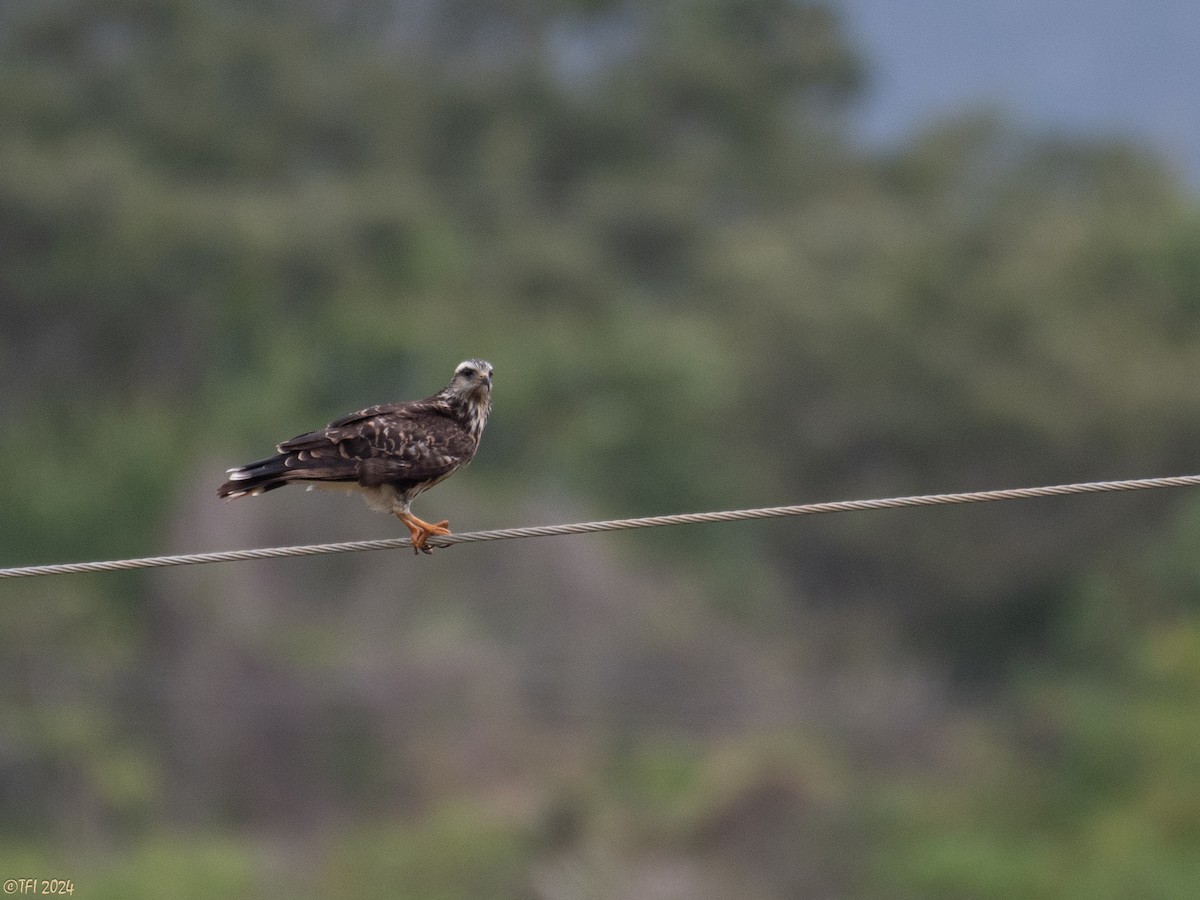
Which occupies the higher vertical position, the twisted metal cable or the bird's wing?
the bird's wing

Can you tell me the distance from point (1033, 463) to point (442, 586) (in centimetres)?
1316

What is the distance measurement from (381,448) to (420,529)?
1.31 feet

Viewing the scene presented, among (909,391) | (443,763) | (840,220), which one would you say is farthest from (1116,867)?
(840,220)

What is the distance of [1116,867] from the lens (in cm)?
3038

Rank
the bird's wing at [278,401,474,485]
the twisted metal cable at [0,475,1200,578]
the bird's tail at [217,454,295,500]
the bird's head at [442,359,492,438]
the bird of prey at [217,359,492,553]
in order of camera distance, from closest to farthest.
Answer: the twisted metal cable at [0,475,1200,578] → the bird's tail at [217,454,295,500] → the bird of prey at [217,359,492,553] → the bird's wing at [278,401,474,485] → the bird's head at [442,359,492,438]

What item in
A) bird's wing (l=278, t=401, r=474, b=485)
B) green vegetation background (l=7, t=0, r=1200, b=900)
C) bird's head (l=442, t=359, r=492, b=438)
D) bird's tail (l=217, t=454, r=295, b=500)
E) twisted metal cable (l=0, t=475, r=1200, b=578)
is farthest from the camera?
green vegetation background (l=7, t=0, r=1200, b=900)

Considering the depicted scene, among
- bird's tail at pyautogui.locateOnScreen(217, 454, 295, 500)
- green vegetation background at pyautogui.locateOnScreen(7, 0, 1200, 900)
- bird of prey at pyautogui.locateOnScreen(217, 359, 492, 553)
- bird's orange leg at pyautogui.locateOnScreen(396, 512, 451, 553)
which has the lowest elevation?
bird's orange leg at pyautogui.locateOnScreen(396, 512, 451, 553)

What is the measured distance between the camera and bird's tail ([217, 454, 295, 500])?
35.6 feet

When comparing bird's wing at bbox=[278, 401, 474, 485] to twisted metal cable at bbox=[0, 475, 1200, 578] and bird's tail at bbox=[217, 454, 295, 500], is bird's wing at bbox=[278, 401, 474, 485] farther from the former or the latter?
twisted metal cable at bbox=[0, 475, 1200, 578]

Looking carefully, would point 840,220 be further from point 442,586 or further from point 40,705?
point 40,705

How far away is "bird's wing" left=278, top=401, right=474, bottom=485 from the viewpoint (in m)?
11.2

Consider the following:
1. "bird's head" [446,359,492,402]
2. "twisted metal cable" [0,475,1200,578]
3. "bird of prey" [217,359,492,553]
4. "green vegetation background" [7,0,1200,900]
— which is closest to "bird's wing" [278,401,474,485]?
"bird of prey" [217,359,492,553]

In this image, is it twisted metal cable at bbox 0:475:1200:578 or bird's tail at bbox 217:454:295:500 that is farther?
bird's tail at bbox 217:454:295:500

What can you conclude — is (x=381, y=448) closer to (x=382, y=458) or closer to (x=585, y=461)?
(x=382, y=458)
